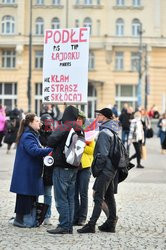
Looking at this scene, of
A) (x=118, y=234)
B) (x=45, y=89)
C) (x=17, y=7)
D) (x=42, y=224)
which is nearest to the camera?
(x=118, y=234)

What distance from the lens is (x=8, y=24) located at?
5553 centimetres

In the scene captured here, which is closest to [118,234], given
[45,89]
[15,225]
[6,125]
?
[15,225]

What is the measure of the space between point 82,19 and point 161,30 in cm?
677

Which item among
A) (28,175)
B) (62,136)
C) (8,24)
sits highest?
(8,24)

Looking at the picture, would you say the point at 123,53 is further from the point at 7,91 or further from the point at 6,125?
the point at 6,125

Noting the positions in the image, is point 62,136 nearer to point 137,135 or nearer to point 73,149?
point 73,149

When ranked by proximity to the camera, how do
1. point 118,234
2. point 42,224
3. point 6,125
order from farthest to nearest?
point 6,125
point 42,224
point 118,234

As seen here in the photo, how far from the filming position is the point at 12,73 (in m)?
56.2

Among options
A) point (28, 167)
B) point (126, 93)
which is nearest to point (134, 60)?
point (126, 93)

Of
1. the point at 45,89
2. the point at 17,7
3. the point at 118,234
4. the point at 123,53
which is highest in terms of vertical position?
the point at 17,7

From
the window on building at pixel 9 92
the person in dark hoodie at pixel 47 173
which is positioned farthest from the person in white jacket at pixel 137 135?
the window on building at pixel 9 92

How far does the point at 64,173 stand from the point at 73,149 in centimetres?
35

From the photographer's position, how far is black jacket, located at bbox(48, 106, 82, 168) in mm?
8734

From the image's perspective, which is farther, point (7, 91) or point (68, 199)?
point (7, 91)
